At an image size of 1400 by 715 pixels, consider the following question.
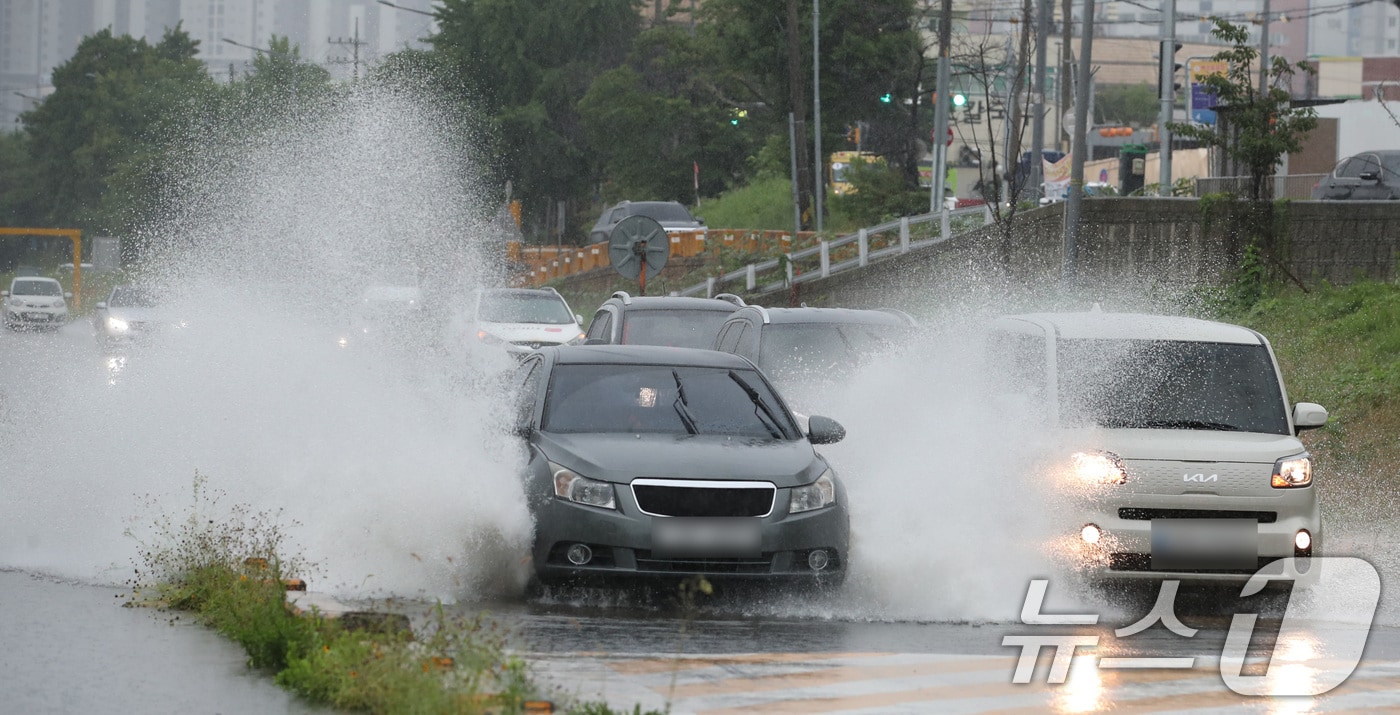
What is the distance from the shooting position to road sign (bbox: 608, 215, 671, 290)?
2548 cm

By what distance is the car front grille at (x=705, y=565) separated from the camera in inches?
340

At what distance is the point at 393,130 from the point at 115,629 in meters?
28.7

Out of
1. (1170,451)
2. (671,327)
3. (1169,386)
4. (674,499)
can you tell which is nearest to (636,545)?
(674,499)

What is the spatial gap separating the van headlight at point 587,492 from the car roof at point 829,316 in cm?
548

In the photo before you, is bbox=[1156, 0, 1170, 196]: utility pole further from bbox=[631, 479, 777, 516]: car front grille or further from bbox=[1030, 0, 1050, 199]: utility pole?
bbox=[631, 479, 777, 516]: car front grille

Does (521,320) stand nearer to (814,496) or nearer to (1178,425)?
(1178,425)

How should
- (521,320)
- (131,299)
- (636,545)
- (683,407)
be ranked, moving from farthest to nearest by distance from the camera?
(131,299)
(521,320)
(683,407)
(636,545)

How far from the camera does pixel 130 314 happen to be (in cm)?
3359

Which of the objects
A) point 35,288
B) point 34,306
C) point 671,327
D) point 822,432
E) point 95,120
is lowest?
point 34,306

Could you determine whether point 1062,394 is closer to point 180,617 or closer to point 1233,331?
point 1233,331

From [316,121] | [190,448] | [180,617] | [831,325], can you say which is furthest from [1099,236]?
[180,617]

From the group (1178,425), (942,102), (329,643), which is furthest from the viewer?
(942,102)

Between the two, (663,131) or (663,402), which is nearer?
(663,402)

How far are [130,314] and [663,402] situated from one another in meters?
26.0
